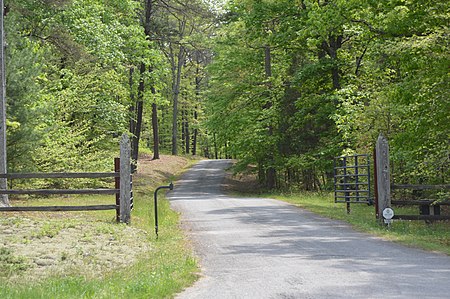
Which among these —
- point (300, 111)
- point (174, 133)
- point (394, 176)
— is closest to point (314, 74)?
point (300, 111)

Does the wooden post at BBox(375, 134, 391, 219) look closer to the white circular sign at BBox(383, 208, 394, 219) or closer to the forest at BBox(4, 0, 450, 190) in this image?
the white circular sign at BBox(383, 208, 394, 219)

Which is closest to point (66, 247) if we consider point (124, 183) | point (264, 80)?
point (124, 183)

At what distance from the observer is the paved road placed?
284 inches

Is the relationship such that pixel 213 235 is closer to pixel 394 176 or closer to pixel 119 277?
pixel 119 277

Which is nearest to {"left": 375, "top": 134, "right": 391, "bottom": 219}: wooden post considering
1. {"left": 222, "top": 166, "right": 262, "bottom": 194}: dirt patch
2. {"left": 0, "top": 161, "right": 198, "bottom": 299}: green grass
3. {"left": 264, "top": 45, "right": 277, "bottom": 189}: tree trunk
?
{"left": 0, "top": 161, "right": 198, "bottom": 299}: green grass

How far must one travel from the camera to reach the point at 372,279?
784cm

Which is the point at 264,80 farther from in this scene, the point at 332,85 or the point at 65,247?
the point at 65,247

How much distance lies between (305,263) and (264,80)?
25.0 m

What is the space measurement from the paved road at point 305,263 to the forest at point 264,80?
3.63 m

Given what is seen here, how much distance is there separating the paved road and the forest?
3.63 m

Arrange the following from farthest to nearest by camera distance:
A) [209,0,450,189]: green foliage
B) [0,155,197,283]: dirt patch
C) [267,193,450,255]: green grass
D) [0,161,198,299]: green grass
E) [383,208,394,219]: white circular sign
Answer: [209,0,450,189]: green foliage
[383,208,394,219]: white circular sign
[267,193,450,255]: green grass
[0,155,197,283]: dirt patch
[0,161,198,299]: green grass

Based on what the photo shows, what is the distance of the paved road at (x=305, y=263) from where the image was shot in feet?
23.7

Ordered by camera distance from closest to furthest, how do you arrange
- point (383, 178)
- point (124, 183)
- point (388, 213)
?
point (388, 213) < point (383, 178) < point (124, 183)

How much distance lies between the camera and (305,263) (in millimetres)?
9289
